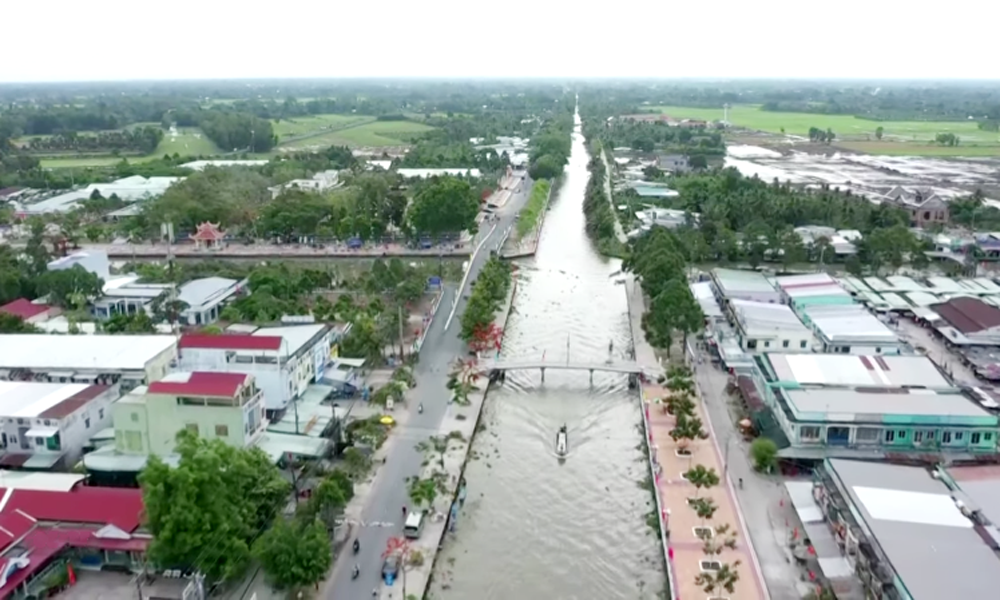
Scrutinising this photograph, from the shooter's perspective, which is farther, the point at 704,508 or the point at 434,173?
the point at 434,173

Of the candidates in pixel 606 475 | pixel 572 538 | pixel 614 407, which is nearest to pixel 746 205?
pixel 614 407

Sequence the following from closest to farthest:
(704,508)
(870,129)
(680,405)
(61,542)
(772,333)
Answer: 1. (61,542)
2. (704,508)
3. (680,405)
4. (772,333)
5. (870,129)

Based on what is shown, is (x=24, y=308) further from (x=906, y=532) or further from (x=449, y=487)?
(x=906, y=532)

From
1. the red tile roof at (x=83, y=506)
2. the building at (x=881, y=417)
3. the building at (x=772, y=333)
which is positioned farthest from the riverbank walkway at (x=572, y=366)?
the red tile roof at (x=83, y=506)

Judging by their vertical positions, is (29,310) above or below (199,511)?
below


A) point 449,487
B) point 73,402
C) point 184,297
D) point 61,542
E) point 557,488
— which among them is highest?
point 184,297

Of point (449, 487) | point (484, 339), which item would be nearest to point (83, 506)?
point (449, 487)

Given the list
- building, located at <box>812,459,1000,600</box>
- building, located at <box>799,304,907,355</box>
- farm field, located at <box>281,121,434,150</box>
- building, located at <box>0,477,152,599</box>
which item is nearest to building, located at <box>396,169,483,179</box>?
farm field, located at <box>281,121,434,150</box>

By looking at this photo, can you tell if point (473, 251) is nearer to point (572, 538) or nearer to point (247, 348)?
point (247, 348)
